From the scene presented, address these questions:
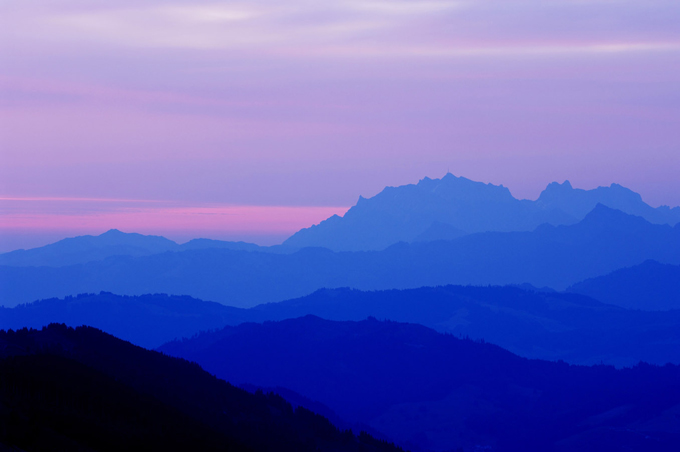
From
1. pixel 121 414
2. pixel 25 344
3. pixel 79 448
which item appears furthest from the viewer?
pixel 25 344

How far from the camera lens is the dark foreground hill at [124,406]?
84.4m

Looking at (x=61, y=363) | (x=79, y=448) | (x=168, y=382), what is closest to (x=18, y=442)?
(x=79, y=448)

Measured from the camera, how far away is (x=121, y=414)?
107938mm

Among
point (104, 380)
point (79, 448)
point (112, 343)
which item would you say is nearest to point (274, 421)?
point (112, 343)

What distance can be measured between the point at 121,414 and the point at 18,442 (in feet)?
132

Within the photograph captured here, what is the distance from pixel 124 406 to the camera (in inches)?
4422

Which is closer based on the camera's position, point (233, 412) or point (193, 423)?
point (193, 423)

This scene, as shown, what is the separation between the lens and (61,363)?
115875 mm

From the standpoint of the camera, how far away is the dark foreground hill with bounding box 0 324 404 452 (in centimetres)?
8438

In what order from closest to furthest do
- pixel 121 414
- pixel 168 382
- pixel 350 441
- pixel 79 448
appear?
pixel 79 448
pixel 121 414
pixel 168 382
pixel 350 441

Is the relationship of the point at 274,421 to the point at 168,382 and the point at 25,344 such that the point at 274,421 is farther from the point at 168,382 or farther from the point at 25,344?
the point at 25,344

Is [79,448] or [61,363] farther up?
[61,363]

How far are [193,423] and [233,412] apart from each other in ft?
96.3

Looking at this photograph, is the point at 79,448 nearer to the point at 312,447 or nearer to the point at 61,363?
the point at 61,363
